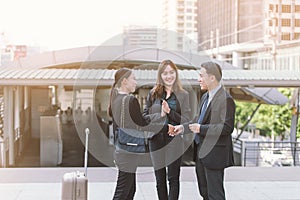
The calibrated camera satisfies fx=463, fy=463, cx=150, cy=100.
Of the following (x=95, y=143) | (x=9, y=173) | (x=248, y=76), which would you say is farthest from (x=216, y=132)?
(x=95, y=143)

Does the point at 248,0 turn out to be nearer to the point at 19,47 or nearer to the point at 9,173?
the point at 19,47

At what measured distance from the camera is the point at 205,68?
11.3 feet

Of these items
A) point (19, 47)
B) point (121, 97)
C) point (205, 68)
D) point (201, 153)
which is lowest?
point (201, 153)

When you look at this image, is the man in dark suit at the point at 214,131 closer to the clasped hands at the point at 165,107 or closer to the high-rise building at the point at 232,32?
the clasped hands at the point at 165,107

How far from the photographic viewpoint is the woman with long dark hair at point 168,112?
360 centimetres

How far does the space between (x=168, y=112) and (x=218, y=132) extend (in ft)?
1.50

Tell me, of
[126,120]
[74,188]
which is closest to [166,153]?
[126,120]

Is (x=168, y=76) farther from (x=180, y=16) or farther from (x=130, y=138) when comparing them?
(x=180, y=16)

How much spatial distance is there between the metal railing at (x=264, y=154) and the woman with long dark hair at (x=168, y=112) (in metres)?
5.72

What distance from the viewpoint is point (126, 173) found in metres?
3.60

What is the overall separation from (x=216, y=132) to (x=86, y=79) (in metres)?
4.87

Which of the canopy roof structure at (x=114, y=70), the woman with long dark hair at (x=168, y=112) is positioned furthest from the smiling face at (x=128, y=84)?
the canopy roof structure at (x=114, y=70)

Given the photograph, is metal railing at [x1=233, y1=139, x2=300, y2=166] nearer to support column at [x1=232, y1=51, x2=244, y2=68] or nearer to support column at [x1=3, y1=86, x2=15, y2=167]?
support column at [x1=3, y1=86, x2=15, y2=167]

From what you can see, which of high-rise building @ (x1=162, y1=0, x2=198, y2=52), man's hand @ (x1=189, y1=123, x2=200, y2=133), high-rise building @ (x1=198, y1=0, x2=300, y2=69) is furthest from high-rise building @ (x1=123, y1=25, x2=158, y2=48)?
high-rise building @ (x1=198, y1=0, x2=300, y2=69)
